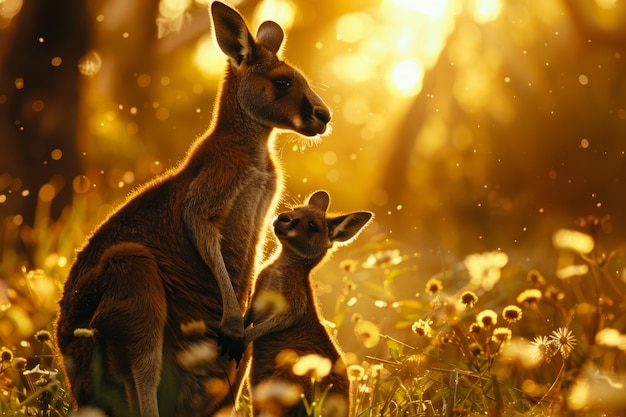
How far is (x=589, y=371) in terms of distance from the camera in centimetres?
514

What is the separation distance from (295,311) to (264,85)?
1.36 m

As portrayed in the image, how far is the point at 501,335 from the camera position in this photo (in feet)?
16.0

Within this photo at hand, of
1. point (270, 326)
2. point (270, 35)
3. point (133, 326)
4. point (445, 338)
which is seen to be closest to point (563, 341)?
point (445, 338)

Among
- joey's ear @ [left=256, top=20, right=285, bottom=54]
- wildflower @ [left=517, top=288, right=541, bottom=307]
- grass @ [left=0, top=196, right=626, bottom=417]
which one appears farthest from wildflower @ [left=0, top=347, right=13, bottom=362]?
wildflower @ [left=517, top=288, right=541, bottom=307]

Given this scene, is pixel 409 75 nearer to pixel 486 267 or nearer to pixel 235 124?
pixel 486 267

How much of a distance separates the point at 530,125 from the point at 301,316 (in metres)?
8.97

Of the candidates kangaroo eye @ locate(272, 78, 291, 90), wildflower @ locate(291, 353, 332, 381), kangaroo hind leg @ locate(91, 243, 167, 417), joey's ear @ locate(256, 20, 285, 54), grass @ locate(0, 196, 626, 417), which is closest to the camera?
kangaroo hind leg @ locate(91, 243, 167, 417)

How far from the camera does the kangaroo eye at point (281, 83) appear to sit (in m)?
5.46

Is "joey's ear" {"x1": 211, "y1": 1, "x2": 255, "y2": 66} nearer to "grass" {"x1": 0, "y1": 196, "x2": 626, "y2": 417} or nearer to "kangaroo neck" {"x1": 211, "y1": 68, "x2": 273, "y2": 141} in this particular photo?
"kangaroo neck" {"x1": 211, "y1": 68, "x2": 273, "y2": 141}

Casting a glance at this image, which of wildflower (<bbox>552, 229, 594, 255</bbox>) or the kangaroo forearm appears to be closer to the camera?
the kangaroo forearm

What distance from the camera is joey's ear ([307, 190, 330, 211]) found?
6.10 metres

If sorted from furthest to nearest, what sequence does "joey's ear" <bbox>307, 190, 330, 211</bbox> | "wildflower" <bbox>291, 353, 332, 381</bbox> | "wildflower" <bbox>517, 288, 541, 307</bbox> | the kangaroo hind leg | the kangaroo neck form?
"joey's ear" <bbox>307, 190, 330, 211</bbox> → the kangaroo neck → "wildflower" <bbox>517, 288, 541, 307</bbox> → "wildflower" <bbox>291, 353, 332, 381</bbox> → the kangaroo hind leg

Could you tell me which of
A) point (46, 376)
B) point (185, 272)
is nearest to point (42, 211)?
point (46, 376)

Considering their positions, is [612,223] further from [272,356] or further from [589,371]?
[272,356]
